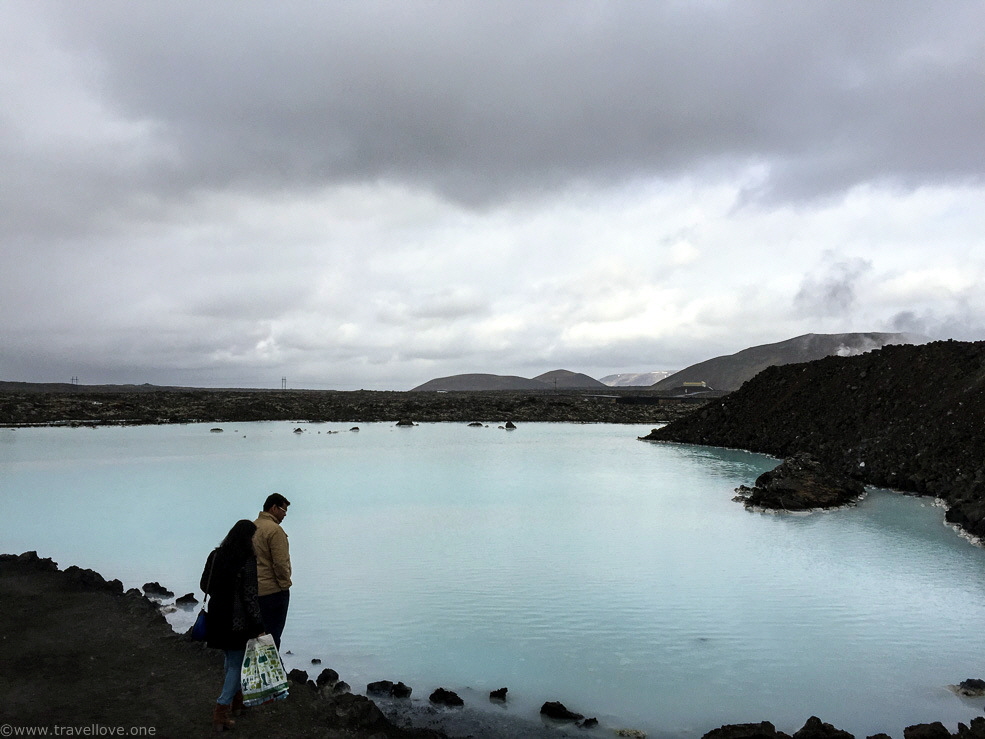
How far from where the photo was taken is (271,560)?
542 cm

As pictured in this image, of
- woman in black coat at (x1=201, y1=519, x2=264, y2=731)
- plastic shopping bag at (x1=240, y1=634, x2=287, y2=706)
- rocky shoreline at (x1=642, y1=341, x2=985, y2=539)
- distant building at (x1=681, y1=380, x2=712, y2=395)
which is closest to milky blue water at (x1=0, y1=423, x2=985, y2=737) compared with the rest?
rocky shoreline at (x1=642, y1=341, x2=985, y2=539)

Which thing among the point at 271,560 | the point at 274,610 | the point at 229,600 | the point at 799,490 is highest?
the point at 271,560

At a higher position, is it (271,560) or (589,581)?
(271,560)

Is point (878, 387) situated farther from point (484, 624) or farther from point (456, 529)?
point (484, 624)

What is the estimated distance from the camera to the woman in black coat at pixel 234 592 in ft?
16.2

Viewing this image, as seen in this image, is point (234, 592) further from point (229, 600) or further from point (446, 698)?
point (446, 698)

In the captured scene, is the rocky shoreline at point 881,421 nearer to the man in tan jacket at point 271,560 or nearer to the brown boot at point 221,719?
the man in tan jacket at point 271,560

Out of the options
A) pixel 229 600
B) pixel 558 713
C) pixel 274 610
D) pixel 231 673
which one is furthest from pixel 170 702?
pixel 558 713

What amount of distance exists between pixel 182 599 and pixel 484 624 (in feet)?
13.6

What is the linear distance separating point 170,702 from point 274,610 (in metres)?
1.22

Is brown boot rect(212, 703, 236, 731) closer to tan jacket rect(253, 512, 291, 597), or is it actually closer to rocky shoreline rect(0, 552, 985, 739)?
rocky shoreline rect(0, 552, 985, 739)

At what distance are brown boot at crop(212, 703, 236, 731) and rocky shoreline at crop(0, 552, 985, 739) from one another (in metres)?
0.10

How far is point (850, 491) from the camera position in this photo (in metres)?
18.3

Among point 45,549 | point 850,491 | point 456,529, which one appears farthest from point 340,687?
point 850,491
